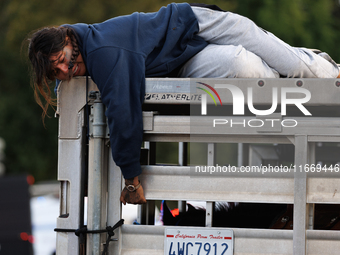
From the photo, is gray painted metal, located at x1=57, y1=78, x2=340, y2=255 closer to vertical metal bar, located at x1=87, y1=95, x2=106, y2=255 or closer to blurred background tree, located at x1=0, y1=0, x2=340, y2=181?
vertical metal bar, located at x1=87, y1=95, x2=106, y2=255

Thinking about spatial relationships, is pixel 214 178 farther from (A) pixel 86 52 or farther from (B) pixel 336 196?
(A) pixel 86 52

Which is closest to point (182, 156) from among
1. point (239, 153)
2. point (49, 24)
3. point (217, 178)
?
point (239, 153)

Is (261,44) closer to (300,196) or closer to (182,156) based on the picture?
(300,196)

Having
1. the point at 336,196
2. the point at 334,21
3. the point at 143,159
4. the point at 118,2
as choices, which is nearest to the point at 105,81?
the point at 143,159

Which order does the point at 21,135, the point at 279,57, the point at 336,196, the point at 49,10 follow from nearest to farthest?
the point at 336,196, the point at 279,57, the point at 49,10, the point at 21,135

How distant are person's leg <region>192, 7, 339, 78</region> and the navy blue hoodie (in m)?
0.07

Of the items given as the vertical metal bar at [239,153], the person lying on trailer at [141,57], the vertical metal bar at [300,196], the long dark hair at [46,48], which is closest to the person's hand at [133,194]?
the person lying on trailer at [141,57]

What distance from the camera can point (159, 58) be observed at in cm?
236

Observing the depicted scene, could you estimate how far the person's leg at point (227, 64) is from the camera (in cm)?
231

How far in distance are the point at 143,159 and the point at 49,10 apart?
41.0 ft

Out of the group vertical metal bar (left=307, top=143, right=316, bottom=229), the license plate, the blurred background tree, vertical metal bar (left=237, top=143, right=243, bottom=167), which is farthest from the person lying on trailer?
the blurred background tree

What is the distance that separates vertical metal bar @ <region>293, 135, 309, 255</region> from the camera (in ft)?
6.83

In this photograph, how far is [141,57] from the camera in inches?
88.6

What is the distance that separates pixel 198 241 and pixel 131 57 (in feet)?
2.95
